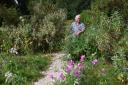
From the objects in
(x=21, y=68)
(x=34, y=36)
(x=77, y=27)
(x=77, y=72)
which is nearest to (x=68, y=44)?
(x=77, y=27)

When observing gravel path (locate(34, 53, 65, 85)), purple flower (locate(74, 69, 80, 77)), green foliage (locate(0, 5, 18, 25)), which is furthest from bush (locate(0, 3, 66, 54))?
purple flower (locate(74, 69, 80, 77))

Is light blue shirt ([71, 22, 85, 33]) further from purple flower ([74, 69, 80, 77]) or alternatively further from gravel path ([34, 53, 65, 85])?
purple flower ([74, 69, 80, 77])

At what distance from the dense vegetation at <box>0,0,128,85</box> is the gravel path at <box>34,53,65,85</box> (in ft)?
0.70

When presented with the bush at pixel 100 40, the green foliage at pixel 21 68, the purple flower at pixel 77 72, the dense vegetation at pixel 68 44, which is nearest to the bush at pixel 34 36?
the dense vegetation at pixel 68 44

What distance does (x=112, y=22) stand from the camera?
46.9 feet

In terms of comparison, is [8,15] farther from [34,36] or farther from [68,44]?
[68,44]

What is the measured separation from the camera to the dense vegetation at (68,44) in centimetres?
1079

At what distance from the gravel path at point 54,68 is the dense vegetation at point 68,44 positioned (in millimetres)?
214

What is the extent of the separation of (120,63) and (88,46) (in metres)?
→ 2.53

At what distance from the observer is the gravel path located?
11516mm

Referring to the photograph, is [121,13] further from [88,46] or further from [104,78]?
[104,78]

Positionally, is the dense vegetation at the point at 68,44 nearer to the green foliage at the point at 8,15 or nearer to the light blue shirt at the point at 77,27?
the green foliage at the point at 8,15

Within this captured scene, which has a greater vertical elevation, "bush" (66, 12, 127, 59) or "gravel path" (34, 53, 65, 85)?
"bush" (66, 12, 127, 59)

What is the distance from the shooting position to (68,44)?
1366cm
